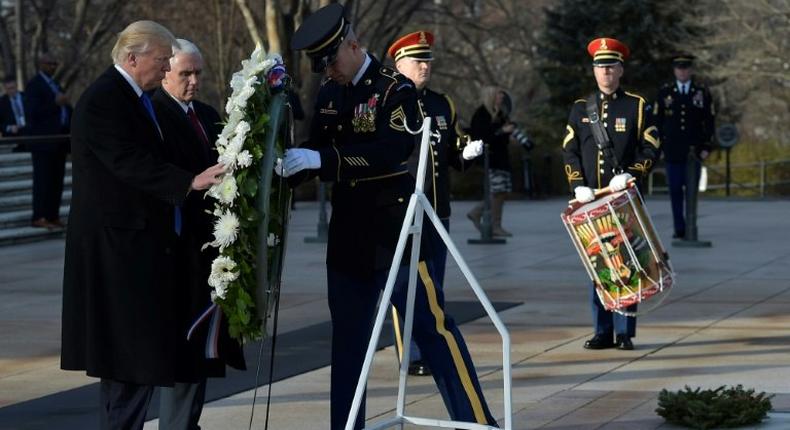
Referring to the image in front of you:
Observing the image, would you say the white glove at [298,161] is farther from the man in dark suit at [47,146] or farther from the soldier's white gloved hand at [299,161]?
the man in dark suit at [47,146]

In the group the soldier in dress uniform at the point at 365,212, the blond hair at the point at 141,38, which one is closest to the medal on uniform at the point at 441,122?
the soldier in dress uniform at the point at 365,212

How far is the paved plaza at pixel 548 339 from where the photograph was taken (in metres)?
8.09

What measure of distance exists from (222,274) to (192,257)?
47 centimetres

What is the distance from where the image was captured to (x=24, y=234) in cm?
1827

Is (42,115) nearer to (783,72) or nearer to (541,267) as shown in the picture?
(541,267)

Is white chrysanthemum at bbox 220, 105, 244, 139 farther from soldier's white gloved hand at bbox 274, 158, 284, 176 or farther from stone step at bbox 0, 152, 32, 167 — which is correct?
stone step at bbox 0, 152, 32, 167

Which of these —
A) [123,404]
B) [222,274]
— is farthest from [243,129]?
[123,404]

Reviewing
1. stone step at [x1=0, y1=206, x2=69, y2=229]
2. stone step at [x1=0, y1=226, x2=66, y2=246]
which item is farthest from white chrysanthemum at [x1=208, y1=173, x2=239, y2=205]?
stone step at [x1=0, y1=206, x2=69, y2=229]

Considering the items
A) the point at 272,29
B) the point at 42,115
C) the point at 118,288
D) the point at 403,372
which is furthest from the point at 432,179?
the point at 272,29

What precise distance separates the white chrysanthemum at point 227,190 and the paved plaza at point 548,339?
204 cm

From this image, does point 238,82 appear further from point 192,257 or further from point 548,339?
point 548,339

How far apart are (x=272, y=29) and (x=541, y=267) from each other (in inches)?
361

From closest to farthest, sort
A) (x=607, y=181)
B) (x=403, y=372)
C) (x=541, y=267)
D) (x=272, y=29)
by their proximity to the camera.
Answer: (x=403, y=372) → (x=607, y=181) → (x=541, y=267) → (x=272, y=29)

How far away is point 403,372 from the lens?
21.7 feet
